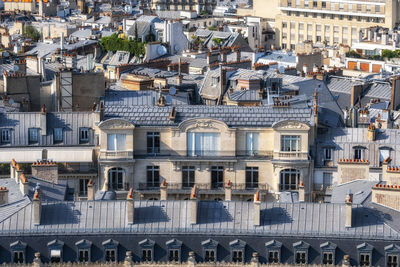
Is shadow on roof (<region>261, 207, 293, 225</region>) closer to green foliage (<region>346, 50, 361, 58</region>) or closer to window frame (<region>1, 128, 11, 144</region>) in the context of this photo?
window frame (<region>1, 128, 11, 144</region>)

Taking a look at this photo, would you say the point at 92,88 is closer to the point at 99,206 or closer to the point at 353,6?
the point at 99,206

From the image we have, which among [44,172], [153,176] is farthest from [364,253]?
[44,172]

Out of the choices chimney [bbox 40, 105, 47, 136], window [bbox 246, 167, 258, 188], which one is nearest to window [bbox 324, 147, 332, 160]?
window [bbox 246, 167, 258, 188]

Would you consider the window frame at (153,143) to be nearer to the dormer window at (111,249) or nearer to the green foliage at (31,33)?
→ the dormer window at (111,249)

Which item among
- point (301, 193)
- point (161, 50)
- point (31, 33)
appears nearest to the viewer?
point (301, 193)

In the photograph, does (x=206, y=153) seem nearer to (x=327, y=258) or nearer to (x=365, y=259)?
(x=327, y=258)

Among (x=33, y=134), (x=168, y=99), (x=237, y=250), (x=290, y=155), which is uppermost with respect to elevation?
(x=168, y=99)
